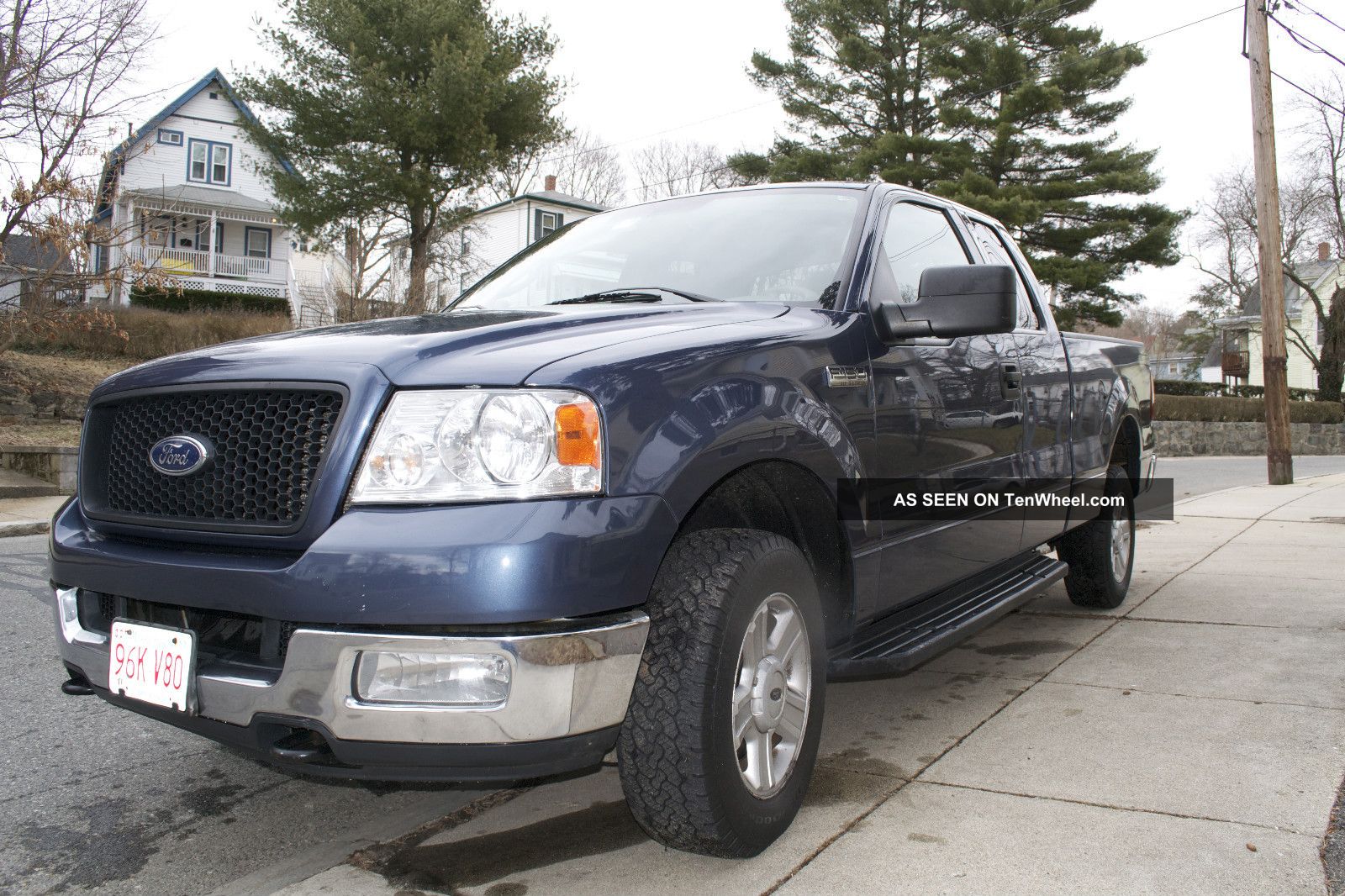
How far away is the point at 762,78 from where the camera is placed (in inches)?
1192

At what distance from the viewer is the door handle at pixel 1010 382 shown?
3.95 m

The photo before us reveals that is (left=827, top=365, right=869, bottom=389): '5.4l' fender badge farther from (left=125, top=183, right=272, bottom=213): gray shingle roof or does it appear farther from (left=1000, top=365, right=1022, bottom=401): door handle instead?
(left=125, top=183, right=272, bottom=213): gray shingle roof

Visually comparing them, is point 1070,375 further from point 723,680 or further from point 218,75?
point 218,75

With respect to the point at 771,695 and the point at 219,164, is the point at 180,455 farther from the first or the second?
the point at 219,164

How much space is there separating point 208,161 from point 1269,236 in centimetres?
3442

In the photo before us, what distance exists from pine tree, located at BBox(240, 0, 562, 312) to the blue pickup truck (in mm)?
23410

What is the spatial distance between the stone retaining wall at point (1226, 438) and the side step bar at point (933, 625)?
2584 centimetres

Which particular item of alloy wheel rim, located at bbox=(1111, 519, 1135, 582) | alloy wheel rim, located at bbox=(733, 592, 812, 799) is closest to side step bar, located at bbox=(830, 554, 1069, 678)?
alloy wheel rim, located at bbox=(733, 592, 812, 799)

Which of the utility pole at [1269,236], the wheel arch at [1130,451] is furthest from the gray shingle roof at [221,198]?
the wheel arch at [1130,451]

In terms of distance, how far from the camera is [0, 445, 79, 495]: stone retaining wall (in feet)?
41.0

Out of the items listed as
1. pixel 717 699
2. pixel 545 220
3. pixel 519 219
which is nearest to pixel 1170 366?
pixel 545 220

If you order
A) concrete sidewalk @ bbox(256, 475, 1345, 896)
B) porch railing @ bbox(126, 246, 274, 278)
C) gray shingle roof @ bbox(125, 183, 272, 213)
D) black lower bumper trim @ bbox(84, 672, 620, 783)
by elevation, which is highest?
gray shingle roof @ bbox(125, 183, 272, 213)

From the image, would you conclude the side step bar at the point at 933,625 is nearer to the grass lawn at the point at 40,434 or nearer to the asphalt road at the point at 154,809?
the asphalt road at the point at 154,809

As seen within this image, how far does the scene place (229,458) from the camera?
233cm
